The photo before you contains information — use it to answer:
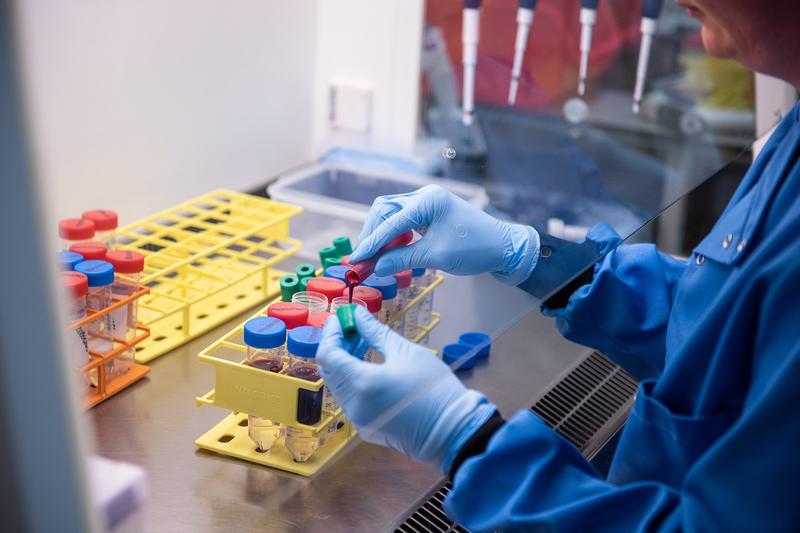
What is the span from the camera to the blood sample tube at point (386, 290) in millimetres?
1335

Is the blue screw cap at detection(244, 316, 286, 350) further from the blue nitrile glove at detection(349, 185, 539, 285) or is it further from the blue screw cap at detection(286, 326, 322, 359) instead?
the blue nitrile glove at detection(349, 185, 539, 285)

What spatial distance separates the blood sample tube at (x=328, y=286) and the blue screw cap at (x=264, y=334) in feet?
0.36

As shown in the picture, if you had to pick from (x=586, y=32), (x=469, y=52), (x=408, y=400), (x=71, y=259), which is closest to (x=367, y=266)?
(x=408, y=400)

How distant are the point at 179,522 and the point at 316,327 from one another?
0.32 m

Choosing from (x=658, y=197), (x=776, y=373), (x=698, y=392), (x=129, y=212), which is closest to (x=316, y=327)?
(x=698, y=392)

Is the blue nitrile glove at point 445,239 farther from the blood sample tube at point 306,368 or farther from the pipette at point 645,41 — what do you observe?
the pipette at point 645,41

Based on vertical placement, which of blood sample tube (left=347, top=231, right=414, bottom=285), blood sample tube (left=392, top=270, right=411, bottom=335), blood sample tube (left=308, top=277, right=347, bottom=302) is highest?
blood sample tube (left=347, top=231, right=414, bottom=285)

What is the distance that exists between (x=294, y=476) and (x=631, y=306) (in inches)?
23.3

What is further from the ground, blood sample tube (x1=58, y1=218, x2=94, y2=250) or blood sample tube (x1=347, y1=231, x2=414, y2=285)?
blood sample tube (x1=347, y1=231, x2=414, y2=285)

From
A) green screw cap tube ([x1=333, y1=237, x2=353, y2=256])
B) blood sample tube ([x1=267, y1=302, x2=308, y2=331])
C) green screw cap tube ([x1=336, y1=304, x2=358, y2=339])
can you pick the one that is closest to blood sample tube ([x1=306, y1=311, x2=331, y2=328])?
blood sample tube ([x1=267, y1=302, x2=308, y2=331])

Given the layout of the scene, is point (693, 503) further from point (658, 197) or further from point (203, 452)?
point (658, 197)

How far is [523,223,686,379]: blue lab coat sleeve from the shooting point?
4.44 feet

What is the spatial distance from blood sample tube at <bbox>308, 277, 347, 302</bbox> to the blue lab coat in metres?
0.41

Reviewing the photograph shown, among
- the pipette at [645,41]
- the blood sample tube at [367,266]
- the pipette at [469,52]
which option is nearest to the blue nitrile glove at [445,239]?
the blood sample tube at [367,266]
